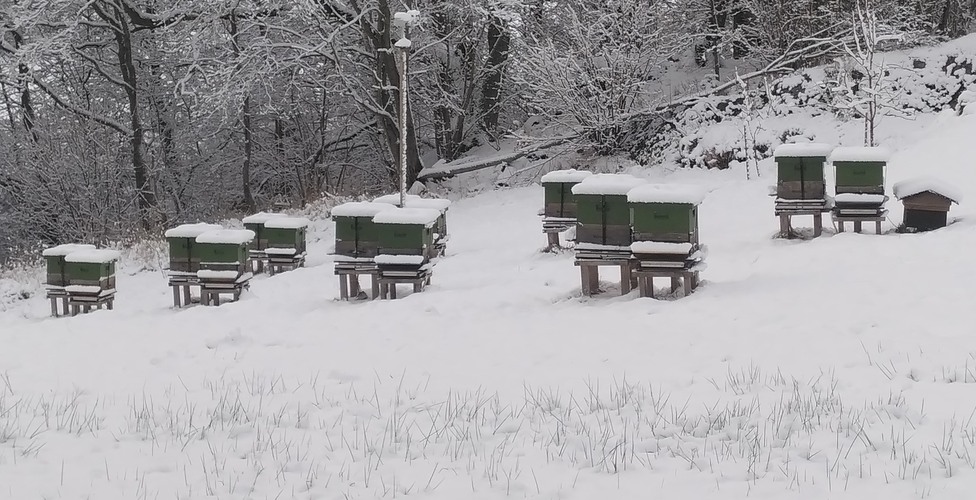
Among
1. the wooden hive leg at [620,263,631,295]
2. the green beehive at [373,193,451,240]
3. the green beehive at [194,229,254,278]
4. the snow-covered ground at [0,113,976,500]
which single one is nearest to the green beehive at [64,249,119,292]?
the green beehive at [194,229,254,278]

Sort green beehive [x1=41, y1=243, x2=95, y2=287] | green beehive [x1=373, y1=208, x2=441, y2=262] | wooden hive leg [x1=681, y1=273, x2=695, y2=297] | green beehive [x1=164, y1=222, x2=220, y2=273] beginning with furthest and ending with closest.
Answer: green beehive [x1=41, y1=243, x2=95, y2=287] → green beehive [x1=164, y1=222, x2=220, y2=273] → green beehive [x1=373, y1=208, x2=441, y2=262] → wooden hive leg [x1=681, y1=273, x2=695, y2=297]

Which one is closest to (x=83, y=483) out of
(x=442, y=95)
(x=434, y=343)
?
(x=434, y=343)

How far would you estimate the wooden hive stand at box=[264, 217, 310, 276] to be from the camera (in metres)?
14.1

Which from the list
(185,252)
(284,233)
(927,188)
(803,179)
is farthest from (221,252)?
(927,188)

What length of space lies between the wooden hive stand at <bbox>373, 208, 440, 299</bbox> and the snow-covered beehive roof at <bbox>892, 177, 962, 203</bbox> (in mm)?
6547

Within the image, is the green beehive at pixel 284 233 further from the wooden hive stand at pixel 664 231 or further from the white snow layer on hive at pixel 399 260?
the wooden hive stand at pixel 664 231

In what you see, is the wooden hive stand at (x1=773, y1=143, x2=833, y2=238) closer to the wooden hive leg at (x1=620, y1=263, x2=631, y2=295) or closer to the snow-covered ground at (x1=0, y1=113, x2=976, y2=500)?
the snow-covered ground at (x1=0, y1=113, x2=976, y2=500)

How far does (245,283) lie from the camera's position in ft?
39.2

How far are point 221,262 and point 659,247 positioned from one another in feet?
21.2

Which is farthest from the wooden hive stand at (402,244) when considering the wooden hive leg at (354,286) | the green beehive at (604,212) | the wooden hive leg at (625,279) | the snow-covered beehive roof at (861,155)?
the snow-covered beehive roof at (861,155)

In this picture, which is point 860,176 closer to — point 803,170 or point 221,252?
point 803,170

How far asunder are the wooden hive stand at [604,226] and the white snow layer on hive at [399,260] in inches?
86.8

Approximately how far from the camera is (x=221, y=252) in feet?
38.2

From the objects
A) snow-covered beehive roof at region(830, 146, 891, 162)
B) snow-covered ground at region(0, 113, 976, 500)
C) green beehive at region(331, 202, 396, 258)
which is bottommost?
snow-covered ground at region(0, 113, 976, 500)
